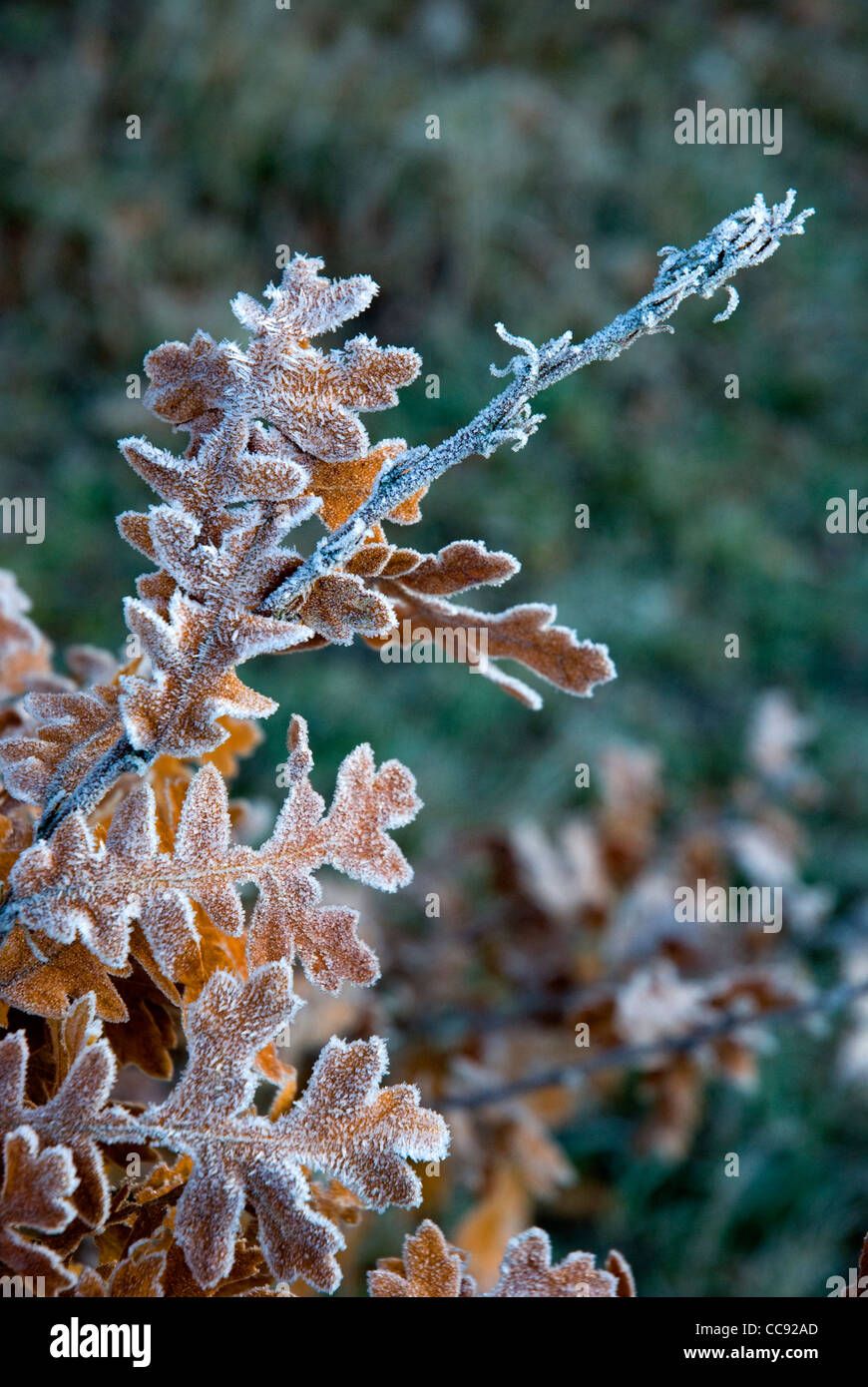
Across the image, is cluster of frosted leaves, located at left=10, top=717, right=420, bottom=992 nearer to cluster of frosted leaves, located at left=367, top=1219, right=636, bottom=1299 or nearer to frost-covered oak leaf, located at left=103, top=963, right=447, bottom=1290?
frost-covered oak leaf, located at left=103, top=963, right=447, bottom=1290

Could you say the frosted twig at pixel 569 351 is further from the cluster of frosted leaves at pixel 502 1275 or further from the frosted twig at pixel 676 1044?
the frosted twig at pixel 676 1044

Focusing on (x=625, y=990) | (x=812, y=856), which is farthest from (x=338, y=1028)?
(x=812, y=856)

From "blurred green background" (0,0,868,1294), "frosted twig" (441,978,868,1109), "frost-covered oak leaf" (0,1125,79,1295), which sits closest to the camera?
"frost-covered oak leaf" (0,1125,79,1295)

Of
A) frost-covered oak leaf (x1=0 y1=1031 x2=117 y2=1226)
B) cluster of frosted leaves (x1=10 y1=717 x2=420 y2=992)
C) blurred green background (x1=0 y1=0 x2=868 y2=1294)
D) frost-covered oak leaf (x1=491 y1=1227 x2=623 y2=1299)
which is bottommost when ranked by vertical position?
frost-covered oak leaf (x1=491 y1=1227 x2=623 y2=1299)

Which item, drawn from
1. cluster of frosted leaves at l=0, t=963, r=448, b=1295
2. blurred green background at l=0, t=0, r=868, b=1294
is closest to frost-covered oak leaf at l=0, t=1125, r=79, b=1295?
cluster of frosted leaves at l=0, t=963, r=448, b=1295

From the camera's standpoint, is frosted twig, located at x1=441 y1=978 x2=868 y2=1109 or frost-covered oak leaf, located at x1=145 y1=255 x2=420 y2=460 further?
frosted twig, located at x1=441 y1=978 x2=868 y2=1109

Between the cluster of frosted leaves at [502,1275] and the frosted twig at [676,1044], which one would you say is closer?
the cluster of frosted leaves at [502,1275]

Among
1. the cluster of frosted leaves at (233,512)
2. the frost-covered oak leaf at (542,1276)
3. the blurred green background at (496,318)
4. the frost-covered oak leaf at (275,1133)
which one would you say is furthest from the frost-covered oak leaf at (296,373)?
the blurred green background at (496,318)

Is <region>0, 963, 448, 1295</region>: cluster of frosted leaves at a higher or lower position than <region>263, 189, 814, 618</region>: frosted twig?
lower
